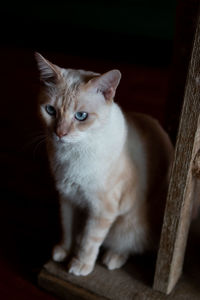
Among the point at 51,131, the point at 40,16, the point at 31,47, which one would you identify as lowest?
the point at 31,47

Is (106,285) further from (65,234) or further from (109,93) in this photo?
(109,93)

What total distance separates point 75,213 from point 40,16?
2.97 m

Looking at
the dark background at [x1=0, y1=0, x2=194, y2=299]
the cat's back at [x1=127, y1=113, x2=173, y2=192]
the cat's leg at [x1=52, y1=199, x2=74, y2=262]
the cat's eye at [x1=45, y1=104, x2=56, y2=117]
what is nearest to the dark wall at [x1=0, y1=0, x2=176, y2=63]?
the dark background at [x1=0, y1=0, x2=194, y2=299]

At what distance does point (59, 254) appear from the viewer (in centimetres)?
144

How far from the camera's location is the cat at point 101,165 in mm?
1123

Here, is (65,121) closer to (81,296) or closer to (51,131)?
(51,131)

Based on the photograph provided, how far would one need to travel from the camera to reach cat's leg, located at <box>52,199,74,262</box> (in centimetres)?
140

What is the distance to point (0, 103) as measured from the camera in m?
2.80

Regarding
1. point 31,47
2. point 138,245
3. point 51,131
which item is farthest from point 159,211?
point 31,47

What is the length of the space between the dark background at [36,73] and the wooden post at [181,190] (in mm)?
441

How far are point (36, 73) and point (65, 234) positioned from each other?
6.66ft

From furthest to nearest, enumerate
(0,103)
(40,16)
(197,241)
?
(40,16) → (0,103) → (197,241)

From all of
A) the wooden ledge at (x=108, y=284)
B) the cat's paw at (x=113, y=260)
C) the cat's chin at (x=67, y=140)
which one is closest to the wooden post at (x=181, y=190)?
the wooden ledge at (x=108, y=284)

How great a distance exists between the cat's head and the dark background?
0.61 meters
